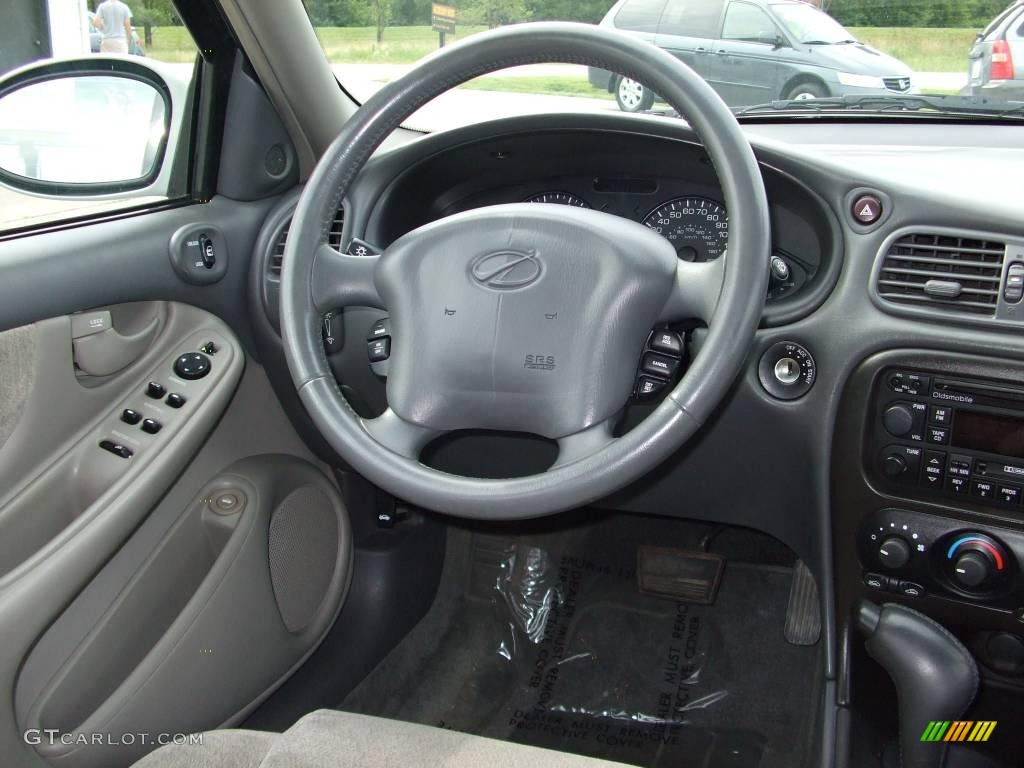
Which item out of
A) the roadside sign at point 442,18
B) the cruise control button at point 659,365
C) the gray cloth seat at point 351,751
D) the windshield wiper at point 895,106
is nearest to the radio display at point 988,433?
the cruise control button at point 659,365

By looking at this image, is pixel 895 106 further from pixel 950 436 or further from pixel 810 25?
pixel 950 436

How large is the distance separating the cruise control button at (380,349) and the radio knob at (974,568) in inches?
37.4

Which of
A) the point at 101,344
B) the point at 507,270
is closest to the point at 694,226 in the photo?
the point at 507,270

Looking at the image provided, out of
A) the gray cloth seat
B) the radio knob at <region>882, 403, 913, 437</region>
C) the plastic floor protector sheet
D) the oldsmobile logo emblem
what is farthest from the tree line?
the plastic floor protector sheet

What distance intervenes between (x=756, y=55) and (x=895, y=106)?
28 centimetres

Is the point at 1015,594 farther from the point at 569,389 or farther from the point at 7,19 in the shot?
the point at 7,19

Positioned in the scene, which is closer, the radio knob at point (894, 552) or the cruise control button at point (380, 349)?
the cruise control button at point (380, 349)

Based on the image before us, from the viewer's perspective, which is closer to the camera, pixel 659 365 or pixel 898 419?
pixel 659 365

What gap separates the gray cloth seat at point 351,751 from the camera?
1047 millimetres

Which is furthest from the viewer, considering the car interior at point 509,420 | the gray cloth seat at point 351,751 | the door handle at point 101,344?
the door handle at point 101,344

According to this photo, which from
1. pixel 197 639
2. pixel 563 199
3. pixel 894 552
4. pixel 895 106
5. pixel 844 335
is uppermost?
pixel 895 106

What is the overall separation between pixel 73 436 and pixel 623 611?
128cm

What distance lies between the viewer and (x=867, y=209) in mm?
1475

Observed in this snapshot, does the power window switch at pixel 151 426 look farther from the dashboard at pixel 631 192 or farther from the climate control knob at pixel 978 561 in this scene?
the climate control knob at pixel 978 561
